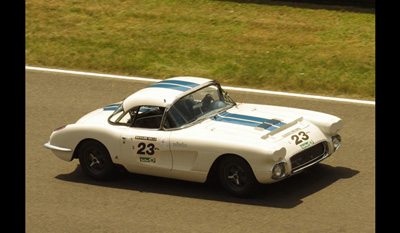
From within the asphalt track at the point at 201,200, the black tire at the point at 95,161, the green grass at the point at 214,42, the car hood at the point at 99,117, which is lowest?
the asphalt track at the point at 201,200

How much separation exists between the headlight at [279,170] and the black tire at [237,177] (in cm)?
27

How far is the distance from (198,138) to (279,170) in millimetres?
1174

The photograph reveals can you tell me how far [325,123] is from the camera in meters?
10.7

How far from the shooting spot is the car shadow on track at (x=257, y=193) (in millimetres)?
10023

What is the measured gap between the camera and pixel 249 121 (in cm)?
1059

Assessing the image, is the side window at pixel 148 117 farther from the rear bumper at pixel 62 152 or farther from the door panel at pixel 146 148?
the rear bumper at pixel 62 152

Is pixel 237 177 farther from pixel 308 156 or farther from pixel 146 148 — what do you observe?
pixel 146 148

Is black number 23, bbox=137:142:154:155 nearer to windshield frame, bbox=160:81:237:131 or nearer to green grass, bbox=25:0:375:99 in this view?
windshield frame, bbox=160:81:237:131

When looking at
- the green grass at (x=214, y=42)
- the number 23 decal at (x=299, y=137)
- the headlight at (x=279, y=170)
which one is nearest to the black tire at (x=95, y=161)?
the headlight at (x=279, y=170)

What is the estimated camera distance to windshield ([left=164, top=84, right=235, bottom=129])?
1066 centimetres

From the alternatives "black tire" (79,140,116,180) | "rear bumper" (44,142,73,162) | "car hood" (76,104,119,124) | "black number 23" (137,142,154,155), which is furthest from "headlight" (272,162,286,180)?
"rear bumper" (44,142,73,162)

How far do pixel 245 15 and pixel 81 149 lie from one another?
8397mm

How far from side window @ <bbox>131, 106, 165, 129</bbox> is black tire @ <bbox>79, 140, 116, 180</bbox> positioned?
24.6 inches

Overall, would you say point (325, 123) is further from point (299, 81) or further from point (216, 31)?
point (216, 31)
